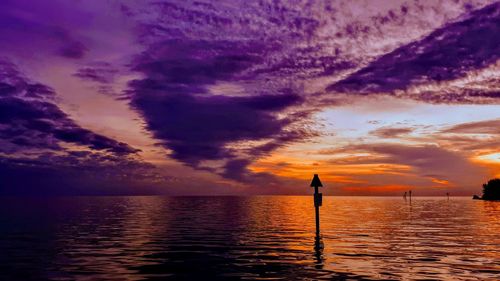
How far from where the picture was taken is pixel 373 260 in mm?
25250

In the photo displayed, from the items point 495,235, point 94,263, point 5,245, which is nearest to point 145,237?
point 5,245

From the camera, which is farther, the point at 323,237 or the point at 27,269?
the point at 323,237

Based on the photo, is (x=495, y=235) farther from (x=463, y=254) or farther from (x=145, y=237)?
(x=145, y=237)

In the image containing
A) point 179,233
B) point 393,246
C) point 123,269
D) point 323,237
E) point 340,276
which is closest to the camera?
point 340,276

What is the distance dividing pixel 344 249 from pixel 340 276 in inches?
386

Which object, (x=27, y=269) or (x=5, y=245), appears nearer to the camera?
(x=27, y=269)

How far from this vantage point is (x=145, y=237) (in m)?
39.1

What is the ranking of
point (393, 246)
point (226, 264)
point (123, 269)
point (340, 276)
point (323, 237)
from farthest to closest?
1. point (323, 237)
2. point (393, 246)
3. point (226, 264)
4. point (123, 269)
5. point (340, 276)

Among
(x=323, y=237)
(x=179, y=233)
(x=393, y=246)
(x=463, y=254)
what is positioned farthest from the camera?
(x=179, y=233)

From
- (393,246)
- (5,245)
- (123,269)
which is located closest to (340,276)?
(123,269)

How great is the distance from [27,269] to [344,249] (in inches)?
748

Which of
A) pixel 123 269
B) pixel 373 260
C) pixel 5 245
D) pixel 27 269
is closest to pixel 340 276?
pixel 373 260

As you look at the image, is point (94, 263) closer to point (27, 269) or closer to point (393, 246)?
point (27, 269)

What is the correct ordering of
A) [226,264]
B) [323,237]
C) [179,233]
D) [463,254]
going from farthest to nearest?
[179,233], [323,237], [463,254], [226,264]
